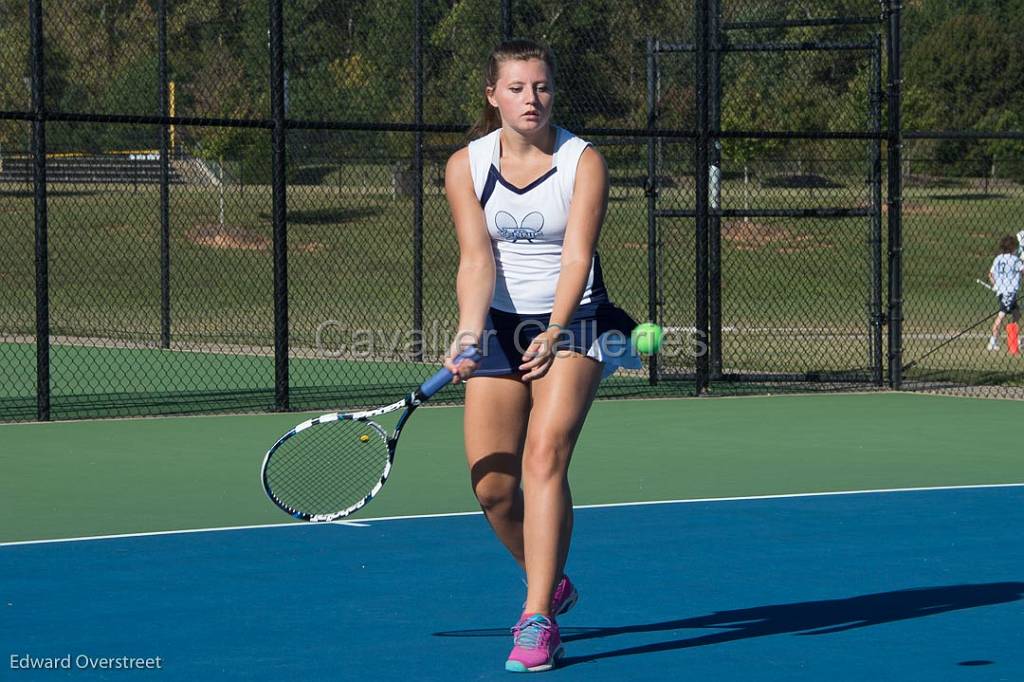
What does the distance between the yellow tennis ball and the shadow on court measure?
1.03 metres

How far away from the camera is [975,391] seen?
1459 cm

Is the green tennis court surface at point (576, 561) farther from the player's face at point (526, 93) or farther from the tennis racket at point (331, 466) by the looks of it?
the player's face at point (526, 93)

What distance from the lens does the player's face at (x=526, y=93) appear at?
573 cm

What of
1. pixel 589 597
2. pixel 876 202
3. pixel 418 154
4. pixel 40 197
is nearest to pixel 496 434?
pixel 589 597

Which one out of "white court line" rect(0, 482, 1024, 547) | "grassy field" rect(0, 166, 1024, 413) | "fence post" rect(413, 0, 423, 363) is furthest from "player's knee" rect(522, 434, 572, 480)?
"grassy field" rect(0, 166, 1024, 413)

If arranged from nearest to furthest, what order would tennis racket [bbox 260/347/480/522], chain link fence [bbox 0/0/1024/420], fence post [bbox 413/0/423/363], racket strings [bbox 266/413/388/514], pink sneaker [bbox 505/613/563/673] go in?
pink sneaker [bbox 505/613/563/673] < tennis racket [bbox 260/347/480/522] < racket strings [bbox 266/413/388/514] < chain link fence [bbox 0/0/1024/420] < fence post [bbox 413/0/423/363]

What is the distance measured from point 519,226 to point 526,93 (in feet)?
1.38

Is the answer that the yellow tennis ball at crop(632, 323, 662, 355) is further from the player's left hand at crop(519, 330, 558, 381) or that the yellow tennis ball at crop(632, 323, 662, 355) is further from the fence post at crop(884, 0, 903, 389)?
the fence post at crop(884, 0, 903, 389)

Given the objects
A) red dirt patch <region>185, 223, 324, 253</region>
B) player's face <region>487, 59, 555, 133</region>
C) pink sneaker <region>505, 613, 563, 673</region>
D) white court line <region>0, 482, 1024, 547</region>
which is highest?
red dirt patch <region>185, 223, 324, 253</region>

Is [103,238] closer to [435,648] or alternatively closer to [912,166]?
[912,166]

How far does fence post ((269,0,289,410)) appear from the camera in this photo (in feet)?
41.2

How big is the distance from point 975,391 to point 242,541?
820 cm

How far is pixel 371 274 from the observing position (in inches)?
1135

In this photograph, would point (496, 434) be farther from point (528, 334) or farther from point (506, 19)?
point (506, 19)
